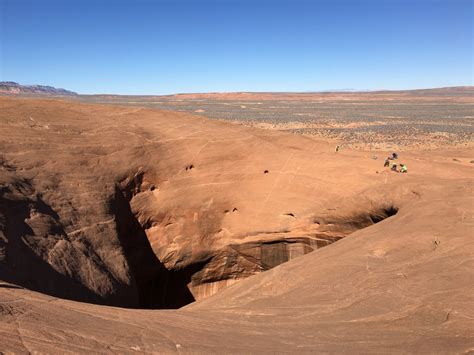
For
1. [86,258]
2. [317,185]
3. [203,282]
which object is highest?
[317,185]

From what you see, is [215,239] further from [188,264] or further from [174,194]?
[174,194]

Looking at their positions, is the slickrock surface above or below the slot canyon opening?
above

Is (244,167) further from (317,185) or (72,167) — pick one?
(72,167)

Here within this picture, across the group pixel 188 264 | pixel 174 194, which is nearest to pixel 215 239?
pixel 188 264

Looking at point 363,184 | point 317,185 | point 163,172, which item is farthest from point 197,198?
point 363,184

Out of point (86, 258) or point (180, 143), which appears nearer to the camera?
point (86, 258)
